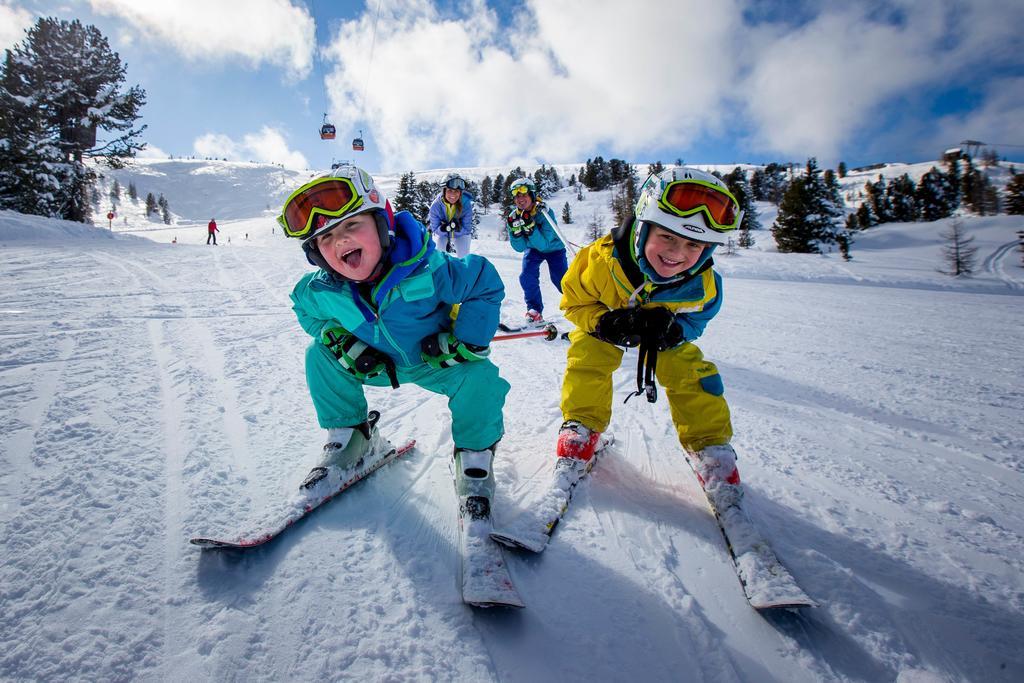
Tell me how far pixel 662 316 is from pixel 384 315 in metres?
1.54

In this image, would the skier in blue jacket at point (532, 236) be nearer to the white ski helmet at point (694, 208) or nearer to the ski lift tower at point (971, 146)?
Result: the white ski helmet at point (694, 208)

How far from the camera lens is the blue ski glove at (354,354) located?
85.6 inches

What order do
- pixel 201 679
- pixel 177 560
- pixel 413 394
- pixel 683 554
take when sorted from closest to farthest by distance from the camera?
pixel 201 679 < pixel 177 560 < pixel 683 554 < pixel 413 394

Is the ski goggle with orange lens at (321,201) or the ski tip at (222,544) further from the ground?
the ski goggle with orange lens at (321,201)

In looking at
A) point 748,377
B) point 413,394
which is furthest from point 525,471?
point 748,377

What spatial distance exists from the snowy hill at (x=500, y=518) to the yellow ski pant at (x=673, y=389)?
1.10 feet

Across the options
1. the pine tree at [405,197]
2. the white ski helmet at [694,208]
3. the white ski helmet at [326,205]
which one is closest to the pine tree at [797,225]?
the pine tree at [405,197]

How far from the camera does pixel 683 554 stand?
1.88m

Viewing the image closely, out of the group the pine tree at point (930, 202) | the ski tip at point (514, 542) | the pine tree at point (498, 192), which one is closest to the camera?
the ski tip at point (514, 542)

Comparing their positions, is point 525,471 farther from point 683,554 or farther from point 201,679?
point 201,679

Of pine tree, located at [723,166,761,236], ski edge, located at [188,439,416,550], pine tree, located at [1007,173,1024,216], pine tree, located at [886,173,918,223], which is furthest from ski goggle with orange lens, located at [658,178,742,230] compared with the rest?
Answer: pine tree, located at [886,173,918,223]

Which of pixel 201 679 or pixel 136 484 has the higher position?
pixel 136 484

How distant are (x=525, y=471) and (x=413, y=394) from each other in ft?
4.71

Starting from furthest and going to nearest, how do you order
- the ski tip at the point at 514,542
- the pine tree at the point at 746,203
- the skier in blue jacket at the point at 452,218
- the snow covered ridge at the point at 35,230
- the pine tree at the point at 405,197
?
the pine tree at the point at 746,203
the pine tree at the point at 405,197
the snow covered ridge at the point at 35,230
the skier in blue jacket at the point at 452,218
the ski tip at the point at 514,542
